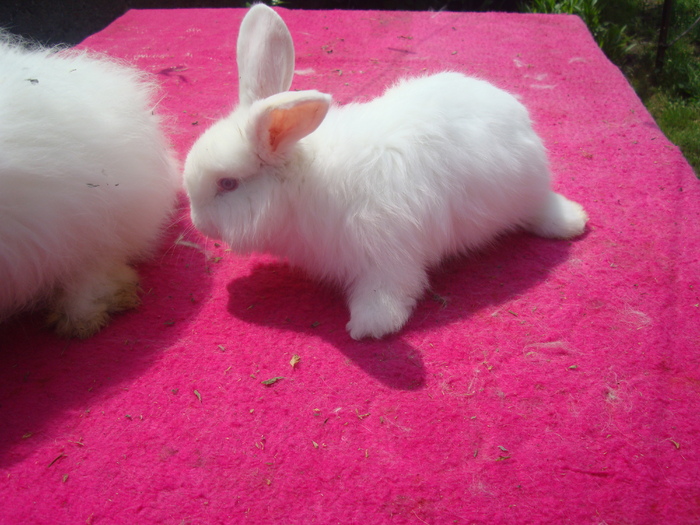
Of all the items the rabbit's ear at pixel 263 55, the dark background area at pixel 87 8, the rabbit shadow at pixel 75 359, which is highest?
the rabbit's ear at pixel 263 55

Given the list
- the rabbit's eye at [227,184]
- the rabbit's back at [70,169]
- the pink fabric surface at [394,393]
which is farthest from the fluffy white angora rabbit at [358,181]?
the rabbit's back at [70,169]

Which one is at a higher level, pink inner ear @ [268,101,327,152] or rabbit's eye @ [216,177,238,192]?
pink inner ear @ [268,101,327,152]

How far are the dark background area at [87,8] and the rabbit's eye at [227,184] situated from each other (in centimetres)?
272

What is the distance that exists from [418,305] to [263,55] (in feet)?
3.42

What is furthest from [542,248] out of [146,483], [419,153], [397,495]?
[146,483]

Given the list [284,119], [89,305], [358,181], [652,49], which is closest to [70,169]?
[89,305]

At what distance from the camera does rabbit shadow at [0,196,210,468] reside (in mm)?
1614

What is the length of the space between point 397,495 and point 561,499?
16.0 inches

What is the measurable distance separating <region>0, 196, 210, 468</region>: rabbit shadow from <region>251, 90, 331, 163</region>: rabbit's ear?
679 mm

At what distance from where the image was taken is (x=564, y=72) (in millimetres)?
3578

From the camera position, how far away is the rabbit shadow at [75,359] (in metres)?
1.61

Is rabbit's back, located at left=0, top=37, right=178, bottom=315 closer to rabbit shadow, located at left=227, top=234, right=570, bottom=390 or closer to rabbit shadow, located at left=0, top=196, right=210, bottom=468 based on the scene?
rabbit shadow, located at left=0, top=196, right=210, bottom=468

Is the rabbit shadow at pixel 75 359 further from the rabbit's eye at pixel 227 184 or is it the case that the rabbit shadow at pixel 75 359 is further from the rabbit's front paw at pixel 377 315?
the rabbit's front paw at pixel 377 315

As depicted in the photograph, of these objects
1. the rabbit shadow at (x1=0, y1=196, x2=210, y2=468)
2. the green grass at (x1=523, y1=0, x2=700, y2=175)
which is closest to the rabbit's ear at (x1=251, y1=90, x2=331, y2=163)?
the rabbit shadow at (x1=0, y1=196, x2=210, y2=468)
